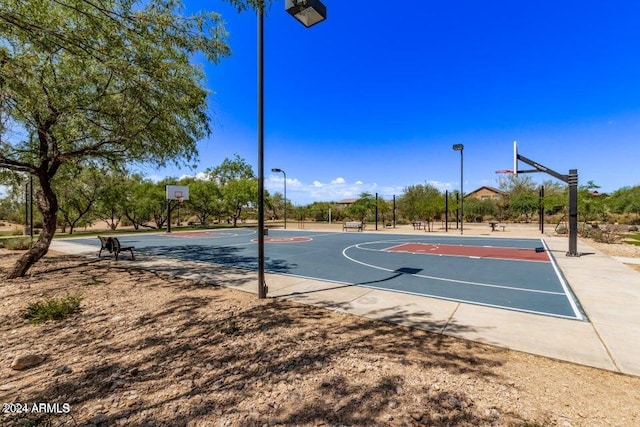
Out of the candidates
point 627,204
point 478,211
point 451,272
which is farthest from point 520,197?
point 451,272

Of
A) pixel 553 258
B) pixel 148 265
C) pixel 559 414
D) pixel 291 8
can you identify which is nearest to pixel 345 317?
pixel 559 414

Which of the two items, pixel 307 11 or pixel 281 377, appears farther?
pixel 307 11

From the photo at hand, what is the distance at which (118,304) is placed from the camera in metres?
5.86

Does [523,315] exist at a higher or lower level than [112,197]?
lower

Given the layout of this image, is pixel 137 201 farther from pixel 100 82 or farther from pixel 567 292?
pixel 567 292

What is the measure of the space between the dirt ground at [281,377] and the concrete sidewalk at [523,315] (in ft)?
1.21

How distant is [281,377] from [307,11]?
5399mm

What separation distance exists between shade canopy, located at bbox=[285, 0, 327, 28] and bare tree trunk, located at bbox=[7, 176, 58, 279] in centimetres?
834

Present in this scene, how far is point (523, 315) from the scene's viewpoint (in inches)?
207

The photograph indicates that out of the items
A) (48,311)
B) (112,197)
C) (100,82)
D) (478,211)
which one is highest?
(100,82)

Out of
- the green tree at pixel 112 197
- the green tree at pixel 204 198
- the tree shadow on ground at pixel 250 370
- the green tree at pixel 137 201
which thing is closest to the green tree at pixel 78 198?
the green tree at pixel 112 197

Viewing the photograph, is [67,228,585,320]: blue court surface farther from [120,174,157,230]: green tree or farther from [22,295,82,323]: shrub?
[120,174,157,230]: green tree

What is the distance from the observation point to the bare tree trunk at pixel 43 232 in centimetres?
796

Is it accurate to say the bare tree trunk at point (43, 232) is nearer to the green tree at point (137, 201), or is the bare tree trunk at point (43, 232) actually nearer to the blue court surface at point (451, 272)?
the blue court surface at point (451, 272)
